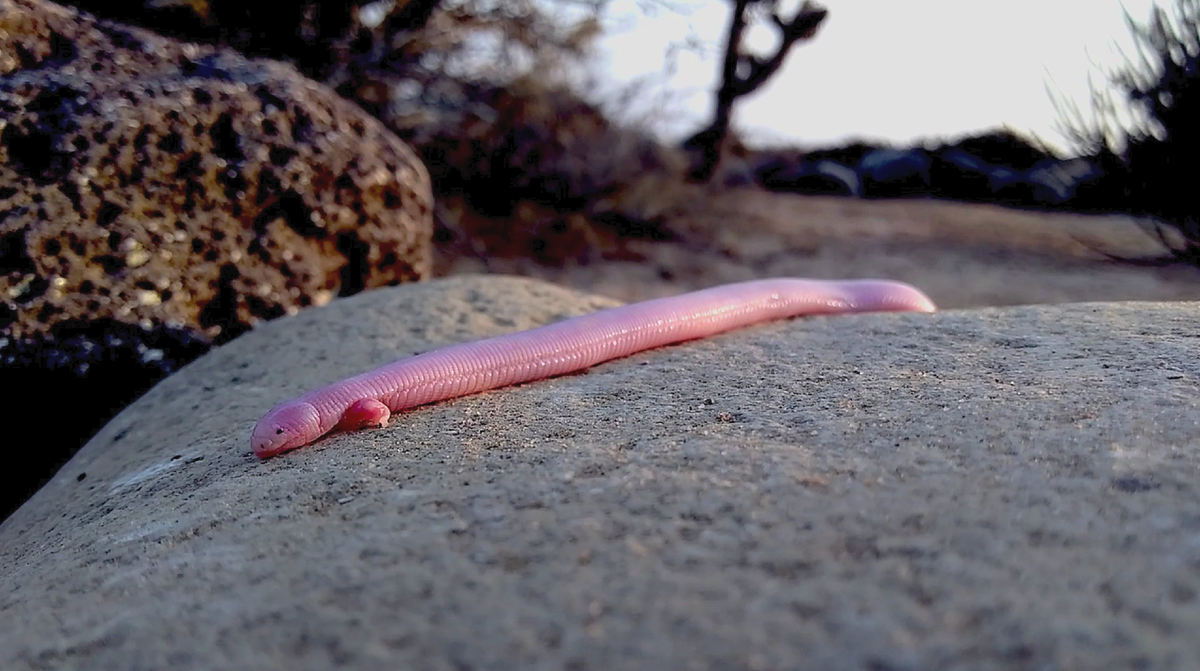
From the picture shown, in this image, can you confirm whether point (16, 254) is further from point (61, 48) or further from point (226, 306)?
point (61, 48)

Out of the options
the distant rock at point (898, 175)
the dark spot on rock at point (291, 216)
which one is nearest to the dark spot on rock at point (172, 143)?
the dark spot on rock at point (291, 216)

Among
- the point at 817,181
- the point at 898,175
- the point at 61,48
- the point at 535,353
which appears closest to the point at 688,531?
the point at 535,353

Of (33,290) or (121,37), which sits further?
(121,37)

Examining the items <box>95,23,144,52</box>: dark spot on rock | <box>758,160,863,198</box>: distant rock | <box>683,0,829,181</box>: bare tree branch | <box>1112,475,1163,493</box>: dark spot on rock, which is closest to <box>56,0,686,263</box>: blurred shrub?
<box>683,0,829,181</box>: bare tree branch

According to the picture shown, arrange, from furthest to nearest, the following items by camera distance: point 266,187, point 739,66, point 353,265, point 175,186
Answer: point 739,66, point 353,265, point 266,187, point 175,186

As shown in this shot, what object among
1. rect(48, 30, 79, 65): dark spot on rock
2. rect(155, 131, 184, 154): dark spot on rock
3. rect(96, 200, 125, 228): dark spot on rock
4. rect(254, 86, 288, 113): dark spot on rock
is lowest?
rect(96, 200, 125, 228): dark spot on rock

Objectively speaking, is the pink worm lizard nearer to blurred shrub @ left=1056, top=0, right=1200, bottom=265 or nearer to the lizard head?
the lizard head
